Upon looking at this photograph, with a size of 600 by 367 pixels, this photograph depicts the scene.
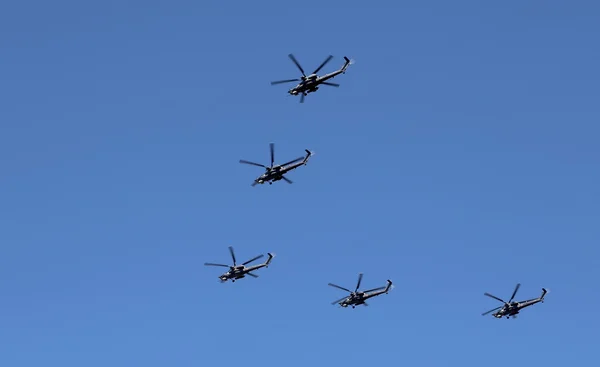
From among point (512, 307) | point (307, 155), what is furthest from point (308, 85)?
point (512, 307)

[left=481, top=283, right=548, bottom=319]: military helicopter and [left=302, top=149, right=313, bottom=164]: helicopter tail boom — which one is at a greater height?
[left=302, top=149, right=313, bottom=164]: helicopter tail boom

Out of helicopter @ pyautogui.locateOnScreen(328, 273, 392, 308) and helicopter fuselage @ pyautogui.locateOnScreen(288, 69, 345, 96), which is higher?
helicopter fuselage @ pyautogui.locateOnScreen(288, 69, 345, 96)

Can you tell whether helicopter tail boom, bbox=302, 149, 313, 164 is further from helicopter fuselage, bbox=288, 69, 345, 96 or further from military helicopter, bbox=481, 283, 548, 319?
military helicopter, bbox=481, 283, 548, 319

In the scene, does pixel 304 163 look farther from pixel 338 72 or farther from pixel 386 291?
pixel 386 291

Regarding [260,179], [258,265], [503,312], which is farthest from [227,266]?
[503,312]

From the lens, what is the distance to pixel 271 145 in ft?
520

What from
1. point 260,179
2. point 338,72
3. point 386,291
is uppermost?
point 338,72

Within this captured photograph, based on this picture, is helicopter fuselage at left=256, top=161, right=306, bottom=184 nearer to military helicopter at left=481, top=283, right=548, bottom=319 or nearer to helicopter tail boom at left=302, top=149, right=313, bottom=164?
helicopter tail boom at left=302, top=149, right=313, bottom=164

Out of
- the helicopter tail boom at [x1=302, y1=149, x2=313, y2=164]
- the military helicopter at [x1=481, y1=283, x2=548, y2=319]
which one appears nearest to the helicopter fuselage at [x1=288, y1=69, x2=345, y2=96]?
the helicopter tail boom at [x1=302, y1=149, x2=313, y2=164]

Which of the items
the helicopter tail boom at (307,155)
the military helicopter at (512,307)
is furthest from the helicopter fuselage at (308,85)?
the military helicopter at (512,307)

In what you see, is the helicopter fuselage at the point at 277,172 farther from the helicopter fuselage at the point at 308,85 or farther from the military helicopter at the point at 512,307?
the military helicopter at the point at 512,307

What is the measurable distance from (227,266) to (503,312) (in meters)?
51.5

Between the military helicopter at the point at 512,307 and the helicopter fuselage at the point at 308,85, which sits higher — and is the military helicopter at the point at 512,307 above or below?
below

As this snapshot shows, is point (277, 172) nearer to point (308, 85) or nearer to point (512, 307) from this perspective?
point (308, 85)
